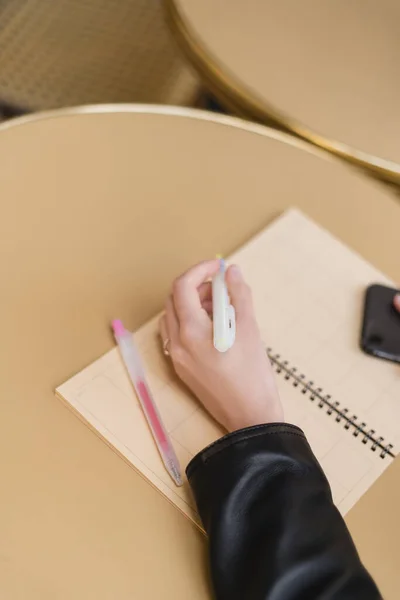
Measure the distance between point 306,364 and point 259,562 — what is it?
24cm

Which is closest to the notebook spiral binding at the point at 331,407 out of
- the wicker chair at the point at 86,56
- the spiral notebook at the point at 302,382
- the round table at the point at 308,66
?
the spiral notebook at the point at 302,382

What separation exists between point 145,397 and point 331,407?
20cm

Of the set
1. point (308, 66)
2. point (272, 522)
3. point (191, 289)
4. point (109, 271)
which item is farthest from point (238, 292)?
point (308, 66)

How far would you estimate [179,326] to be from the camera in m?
0.67

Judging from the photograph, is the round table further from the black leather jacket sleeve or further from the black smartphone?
the black leather jacket sleeve

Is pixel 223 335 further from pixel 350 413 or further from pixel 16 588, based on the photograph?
pixel 16 588

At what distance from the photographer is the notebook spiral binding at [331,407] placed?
0.65m

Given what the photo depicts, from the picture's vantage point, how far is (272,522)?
1.77 feet

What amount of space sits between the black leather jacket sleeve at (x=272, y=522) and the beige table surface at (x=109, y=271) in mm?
40

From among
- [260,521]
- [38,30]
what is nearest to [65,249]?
[260,521]

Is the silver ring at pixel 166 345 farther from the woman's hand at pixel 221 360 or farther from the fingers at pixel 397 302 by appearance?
the fingers at pixel 397 302

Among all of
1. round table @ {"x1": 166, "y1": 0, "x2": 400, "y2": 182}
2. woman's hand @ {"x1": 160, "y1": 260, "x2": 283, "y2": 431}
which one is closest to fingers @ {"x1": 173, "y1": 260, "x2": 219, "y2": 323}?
woman's hand @ {"x1": 160, "y1": 260, "x2": 283, "y2": 431}

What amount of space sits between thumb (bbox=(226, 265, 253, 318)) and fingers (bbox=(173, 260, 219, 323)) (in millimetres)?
20

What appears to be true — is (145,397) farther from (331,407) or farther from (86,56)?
(86,56)
